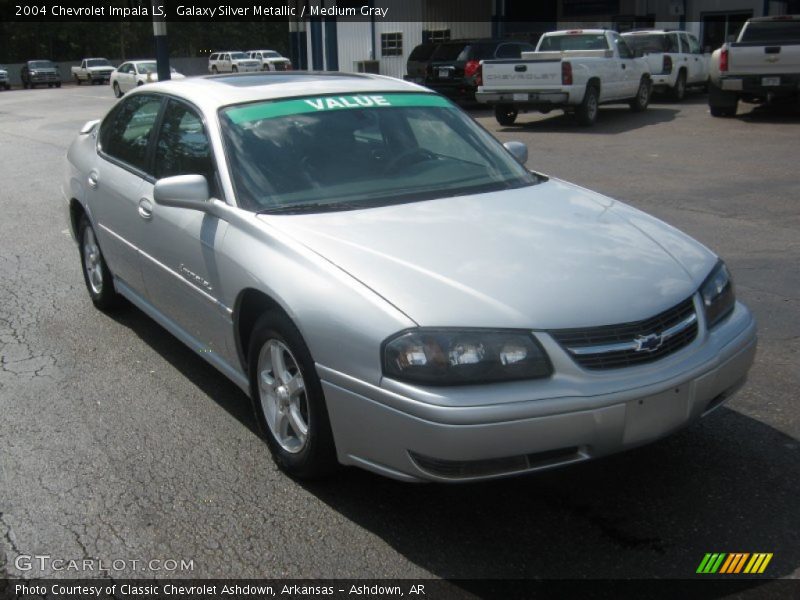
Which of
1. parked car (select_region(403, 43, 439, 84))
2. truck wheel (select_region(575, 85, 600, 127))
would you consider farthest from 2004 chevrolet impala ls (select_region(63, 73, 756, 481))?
parked car (select_region(403, 43, 439, 84))

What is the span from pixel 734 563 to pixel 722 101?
16557mm

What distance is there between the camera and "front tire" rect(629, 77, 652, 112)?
19.8 metres

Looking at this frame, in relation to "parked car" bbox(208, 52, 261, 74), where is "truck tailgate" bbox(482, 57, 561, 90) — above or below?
above

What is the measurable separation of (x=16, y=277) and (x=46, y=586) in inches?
190

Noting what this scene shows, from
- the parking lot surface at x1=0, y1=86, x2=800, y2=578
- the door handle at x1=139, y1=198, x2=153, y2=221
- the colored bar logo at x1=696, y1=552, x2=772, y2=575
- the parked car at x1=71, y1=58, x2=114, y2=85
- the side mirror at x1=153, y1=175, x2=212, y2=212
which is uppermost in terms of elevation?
the side mirror at x1=153, y1=175, x2=212, y2=212

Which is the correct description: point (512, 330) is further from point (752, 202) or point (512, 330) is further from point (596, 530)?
point (752, 202)

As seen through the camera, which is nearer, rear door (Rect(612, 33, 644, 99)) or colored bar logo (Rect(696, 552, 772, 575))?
colored bar logo (Rect(696, 552, 772, 575))

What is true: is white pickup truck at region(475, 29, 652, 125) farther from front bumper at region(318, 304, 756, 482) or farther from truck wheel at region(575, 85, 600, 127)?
front bumper at region(318, 304, 756, 482)

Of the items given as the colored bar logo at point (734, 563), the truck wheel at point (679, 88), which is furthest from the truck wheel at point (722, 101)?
the colored bar logo at point (734, 563)

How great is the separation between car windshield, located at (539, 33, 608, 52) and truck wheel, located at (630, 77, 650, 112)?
1.53m

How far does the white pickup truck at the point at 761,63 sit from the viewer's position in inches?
641

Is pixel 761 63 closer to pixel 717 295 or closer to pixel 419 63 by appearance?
pixel 419 63

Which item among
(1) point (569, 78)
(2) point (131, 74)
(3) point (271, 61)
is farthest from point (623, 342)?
(3) point (271, 61)

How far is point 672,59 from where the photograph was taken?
861 inches
